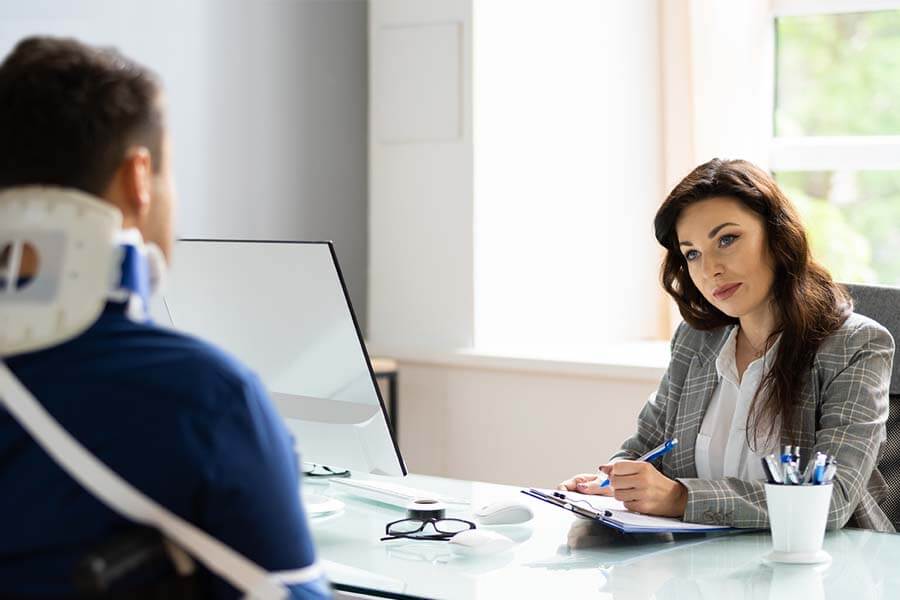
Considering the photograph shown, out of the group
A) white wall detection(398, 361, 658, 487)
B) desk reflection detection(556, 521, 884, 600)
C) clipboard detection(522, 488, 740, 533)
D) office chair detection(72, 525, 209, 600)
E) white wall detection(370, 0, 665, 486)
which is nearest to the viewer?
office chair detection(72, 525, 209, 600)

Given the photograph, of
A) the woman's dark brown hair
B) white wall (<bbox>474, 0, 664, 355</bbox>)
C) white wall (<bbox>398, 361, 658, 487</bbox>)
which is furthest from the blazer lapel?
white wall (<bbox>474, 0, 664, 355</bbox>)

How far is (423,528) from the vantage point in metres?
1.72

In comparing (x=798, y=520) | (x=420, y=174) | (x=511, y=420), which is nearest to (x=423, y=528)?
(x=798, y=520)

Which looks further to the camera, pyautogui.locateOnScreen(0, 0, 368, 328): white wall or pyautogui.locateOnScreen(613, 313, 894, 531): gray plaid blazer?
pyautogui.locateOnScreen(0, 0, 368, 328): white wall

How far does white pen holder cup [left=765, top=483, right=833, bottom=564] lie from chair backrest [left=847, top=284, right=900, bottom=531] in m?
→ 0.52

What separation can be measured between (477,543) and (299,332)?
43 cm

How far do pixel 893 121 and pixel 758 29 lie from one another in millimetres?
522

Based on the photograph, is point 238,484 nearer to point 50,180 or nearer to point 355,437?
point 50,180

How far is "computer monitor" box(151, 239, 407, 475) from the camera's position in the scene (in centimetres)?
175

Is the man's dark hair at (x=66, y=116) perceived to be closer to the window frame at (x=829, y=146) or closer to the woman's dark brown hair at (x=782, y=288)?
the woman's dark brown hair at (x=782, y=288)

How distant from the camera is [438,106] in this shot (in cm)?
360

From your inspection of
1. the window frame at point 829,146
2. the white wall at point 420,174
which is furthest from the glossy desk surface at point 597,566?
the window frame at point 829,146

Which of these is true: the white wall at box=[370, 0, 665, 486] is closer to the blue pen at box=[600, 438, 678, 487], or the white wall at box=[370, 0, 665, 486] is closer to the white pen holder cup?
the blue pen at box=[600, 438, 678, 487]

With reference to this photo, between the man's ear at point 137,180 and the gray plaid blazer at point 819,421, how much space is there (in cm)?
101
